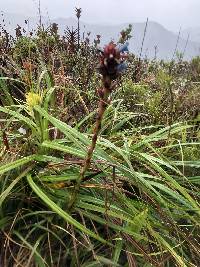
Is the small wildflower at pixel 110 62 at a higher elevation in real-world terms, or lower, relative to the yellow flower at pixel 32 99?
higher

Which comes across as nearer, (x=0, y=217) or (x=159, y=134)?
(x=0, y=217)

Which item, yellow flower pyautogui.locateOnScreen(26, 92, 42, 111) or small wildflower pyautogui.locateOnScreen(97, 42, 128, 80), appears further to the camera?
yellow flower pyautogui.locateOnScreen(26, 92, 42, 111)

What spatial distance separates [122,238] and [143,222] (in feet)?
0.47

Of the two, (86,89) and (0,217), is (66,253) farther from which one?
(86,89)

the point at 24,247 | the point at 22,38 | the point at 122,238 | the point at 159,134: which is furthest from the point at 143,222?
the point at 22,38

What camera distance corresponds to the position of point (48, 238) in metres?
2.08

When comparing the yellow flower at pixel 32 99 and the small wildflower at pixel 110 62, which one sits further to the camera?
the yellow flower at pixel 32 99

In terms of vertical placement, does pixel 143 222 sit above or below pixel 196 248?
above

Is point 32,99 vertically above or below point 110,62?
below

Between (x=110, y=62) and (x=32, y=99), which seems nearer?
(x=110, y=62)

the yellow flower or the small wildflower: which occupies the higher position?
the small wildflower

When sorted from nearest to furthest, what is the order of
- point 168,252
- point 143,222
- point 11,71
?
point 143,222
point 168,252
point 11,71

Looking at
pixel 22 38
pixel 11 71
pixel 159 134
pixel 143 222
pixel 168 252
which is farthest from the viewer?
pixel 22 38

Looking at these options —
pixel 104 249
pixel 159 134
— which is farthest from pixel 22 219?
pixel 159 134
